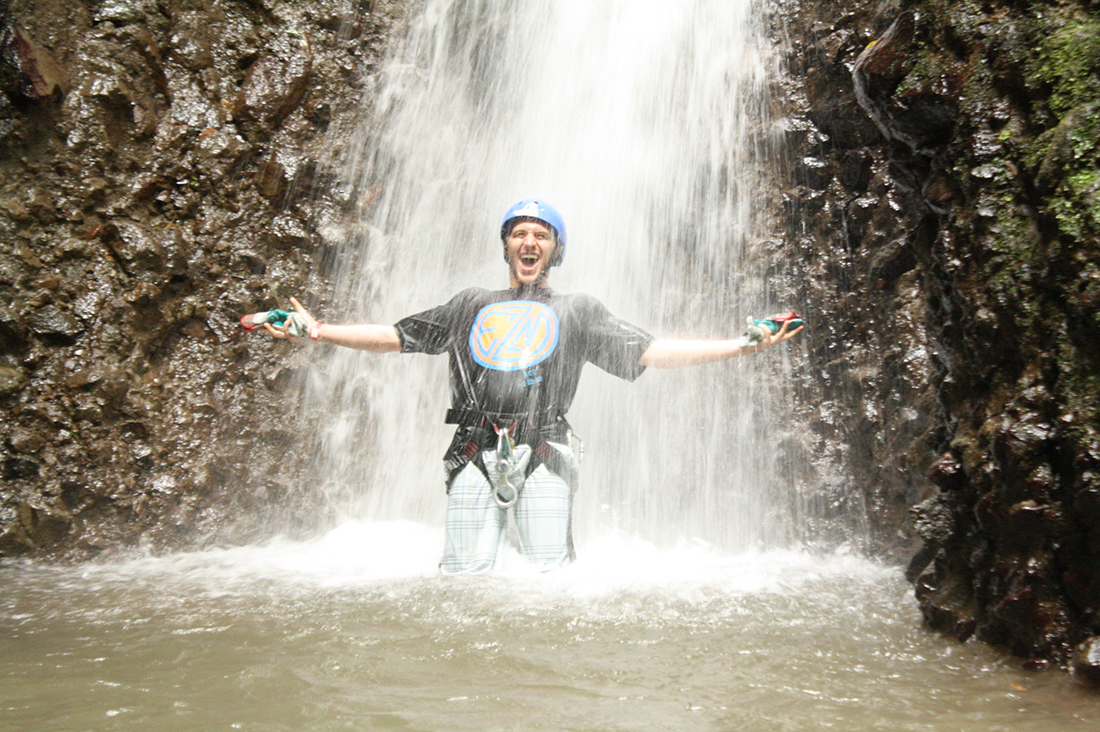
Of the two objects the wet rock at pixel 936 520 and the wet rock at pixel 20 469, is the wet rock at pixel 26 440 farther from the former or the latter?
the wet rock at pixel 936 520

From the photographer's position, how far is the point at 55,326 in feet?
19.5

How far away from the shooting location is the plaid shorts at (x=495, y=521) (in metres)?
3.86

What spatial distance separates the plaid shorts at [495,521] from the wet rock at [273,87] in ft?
16.5

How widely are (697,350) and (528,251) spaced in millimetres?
1153

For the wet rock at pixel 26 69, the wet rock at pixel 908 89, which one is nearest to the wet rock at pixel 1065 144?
the wet rock at pixel 908 89

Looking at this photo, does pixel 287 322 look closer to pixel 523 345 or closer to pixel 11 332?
pixel 523 345

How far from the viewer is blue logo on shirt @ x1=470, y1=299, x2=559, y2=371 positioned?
395 cm

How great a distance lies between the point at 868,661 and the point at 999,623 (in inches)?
22.9

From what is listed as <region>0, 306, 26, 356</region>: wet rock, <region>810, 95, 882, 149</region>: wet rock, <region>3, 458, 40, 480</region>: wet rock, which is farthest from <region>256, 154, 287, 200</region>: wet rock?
<region>810, 95, 882, 149</region>: wet rock

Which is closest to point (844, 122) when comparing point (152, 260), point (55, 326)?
point (152, 260)

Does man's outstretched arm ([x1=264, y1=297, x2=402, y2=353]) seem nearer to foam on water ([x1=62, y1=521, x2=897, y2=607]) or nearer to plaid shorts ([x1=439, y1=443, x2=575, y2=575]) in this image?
plaid shorts ([x1=439, y1=443, x2=575, y2=575])

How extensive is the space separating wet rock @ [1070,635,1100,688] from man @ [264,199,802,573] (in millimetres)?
1843

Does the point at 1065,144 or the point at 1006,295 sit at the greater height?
the point at 1065,144

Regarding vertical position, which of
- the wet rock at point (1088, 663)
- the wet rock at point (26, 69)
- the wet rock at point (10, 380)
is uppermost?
the wet rock at point (26, 69)
